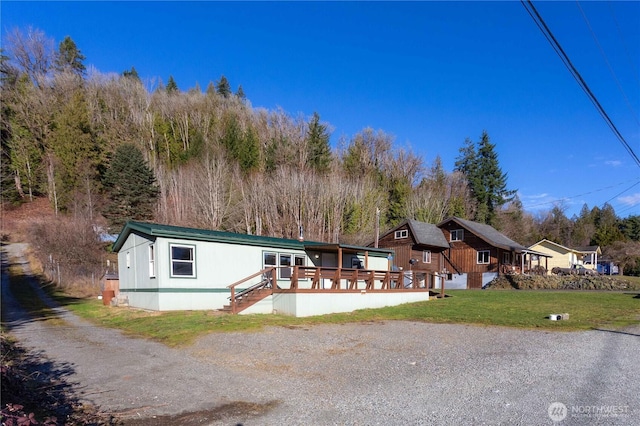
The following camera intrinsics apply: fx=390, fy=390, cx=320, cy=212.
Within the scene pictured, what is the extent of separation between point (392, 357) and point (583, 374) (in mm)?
3188

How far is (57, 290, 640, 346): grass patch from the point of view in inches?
434

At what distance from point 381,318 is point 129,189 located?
28.2 m

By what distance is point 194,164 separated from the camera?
124 feet

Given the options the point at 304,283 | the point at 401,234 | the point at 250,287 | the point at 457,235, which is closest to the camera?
the point at 250,287

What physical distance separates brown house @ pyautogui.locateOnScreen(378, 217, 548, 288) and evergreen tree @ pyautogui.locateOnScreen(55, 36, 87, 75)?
45.2 metres

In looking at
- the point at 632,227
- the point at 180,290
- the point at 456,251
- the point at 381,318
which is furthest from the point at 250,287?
the point at 632,227

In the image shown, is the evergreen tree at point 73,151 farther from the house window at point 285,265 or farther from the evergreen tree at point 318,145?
the house window at point 285,265

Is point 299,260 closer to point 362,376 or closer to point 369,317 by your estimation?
point 369,317

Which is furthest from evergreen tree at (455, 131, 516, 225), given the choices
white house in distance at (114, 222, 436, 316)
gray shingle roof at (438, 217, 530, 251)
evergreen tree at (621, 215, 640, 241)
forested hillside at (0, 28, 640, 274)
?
white house in distance at (114, 222, 436, 316)

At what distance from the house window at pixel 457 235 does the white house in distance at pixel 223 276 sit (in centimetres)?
2125

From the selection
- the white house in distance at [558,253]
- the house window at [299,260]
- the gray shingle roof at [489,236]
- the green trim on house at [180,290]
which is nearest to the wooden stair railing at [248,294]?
the green trim on house at [180,290]

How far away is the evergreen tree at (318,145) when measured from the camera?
42312 mm

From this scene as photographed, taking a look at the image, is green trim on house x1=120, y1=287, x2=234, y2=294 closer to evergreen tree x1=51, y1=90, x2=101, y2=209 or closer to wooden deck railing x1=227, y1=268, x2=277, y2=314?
wooden deck railing x1=227, y1=268, x2=277, y2=314

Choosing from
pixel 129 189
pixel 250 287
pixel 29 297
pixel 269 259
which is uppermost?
pixel 129 189
